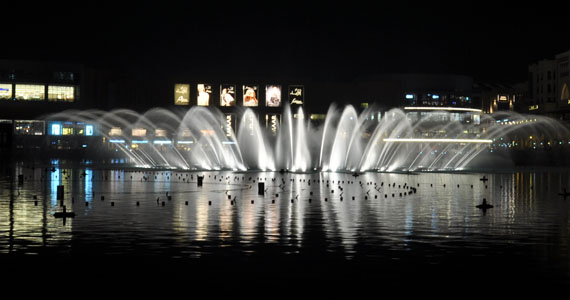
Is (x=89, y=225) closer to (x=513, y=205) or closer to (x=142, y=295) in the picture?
(x=142, y=295)

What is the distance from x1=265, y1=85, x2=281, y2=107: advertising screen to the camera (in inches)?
7125

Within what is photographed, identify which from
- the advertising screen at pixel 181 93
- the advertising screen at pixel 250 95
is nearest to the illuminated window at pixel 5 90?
the advertising screen at pixel 181 93

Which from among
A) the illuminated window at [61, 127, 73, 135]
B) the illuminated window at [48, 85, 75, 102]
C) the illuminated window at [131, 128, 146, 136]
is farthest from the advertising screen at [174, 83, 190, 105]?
the illuminated window at [61, 127, 73, 135]

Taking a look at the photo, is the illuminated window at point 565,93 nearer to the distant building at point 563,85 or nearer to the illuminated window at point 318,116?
the distant building at point 563,85

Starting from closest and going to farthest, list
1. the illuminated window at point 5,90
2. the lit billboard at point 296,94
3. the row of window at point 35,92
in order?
the illuminated window at point 5,90, the row of window at point 35,92, the lit billboard at point 296,94

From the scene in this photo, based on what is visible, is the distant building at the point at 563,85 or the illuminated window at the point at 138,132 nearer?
the distant building at the point at 563,85

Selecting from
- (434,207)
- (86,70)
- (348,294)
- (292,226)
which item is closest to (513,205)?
(434,207)

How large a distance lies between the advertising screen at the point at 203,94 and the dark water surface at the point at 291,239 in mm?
123606

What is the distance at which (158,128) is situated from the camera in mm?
195625

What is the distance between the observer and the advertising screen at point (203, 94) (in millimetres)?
179000

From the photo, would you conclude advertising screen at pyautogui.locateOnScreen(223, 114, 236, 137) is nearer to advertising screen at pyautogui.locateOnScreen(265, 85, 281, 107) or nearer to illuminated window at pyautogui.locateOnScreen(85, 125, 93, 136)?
advertising screen at pyautogui.locateOnScreen(265, 85, 281, 107)

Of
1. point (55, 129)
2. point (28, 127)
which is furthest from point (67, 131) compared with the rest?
point (28, 127)

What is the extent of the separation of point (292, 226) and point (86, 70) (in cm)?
16095

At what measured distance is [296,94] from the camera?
18538 centimetres
